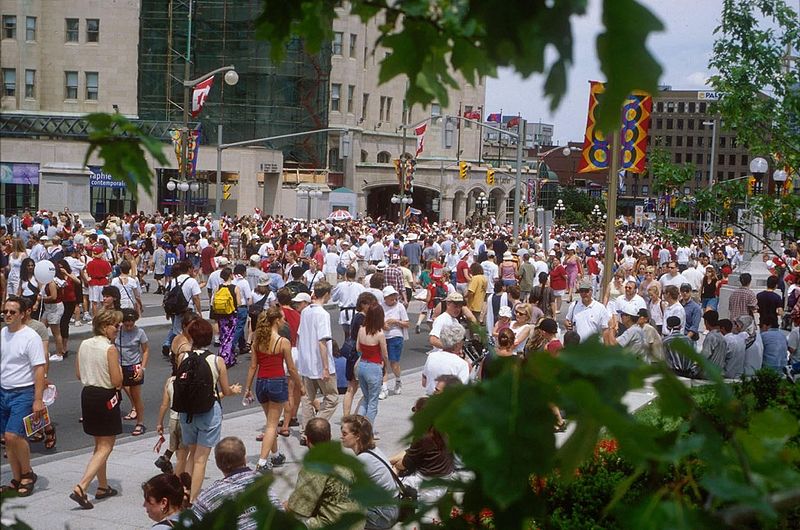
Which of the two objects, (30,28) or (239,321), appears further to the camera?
(30,28)

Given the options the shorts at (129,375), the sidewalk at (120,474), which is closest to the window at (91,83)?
the sidewalk at (120,474)

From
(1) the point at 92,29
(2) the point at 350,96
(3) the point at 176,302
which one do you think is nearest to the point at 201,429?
(3) the point at 176,302

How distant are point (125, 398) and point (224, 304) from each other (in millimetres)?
2841

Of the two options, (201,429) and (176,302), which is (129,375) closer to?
(201,429)

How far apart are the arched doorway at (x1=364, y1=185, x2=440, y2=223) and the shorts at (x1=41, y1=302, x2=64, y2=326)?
71888 mm

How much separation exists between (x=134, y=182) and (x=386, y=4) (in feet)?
2.23

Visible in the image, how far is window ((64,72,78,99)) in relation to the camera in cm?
7325

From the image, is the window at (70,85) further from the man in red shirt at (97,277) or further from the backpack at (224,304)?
the backpack at (224,304)

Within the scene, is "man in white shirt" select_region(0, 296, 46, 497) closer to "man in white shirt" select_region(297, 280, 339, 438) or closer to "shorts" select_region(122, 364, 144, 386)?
"shorts" select_region(122, 364, 144, 386)

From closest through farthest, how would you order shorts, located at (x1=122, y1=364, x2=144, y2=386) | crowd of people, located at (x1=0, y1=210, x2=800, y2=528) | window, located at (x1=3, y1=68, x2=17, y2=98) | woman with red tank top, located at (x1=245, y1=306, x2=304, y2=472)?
crowd of people, located at (x1=0, y1=210, x2=800, y2=528) < woman with red tank top, located at (x1=245, y1=306, x2=304, y2=472) < shorts, located at (x1=122, y1=364, x2=144, y2=386) < window, located at (x1=3, y1=68, x2=17, y2=98)

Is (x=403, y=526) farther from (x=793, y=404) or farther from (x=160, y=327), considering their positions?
(x=160, y=327)

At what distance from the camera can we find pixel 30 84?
7294 centimetres

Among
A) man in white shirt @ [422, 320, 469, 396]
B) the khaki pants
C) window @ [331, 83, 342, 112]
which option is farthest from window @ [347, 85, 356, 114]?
man in white shirt @ [422, 320, 469, 396]

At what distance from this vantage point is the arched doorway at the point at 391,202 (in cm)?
9131
